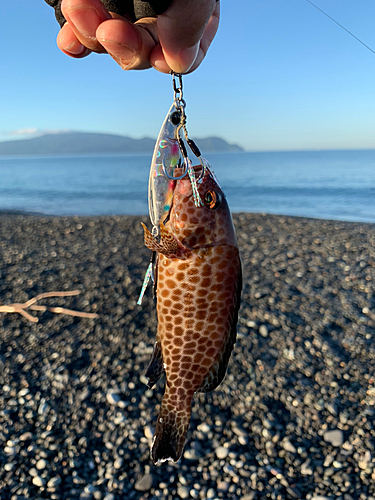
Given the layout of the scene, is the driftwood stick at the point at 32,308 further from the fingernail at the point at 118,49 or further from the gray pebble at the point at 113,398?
the fingernail at the point at 118,49

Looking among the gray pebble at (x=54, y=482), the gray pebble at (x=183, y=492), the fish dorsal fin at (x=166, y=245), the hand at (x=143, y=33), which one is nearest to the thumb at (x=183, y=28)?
the hand at (x=143, y=33)

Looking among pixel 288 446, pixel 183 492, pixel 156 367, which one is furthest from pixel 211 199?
→ pixel 288 446

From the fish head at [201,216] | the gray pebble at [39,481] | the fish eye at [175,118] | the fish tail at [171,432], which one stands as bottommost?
the gray pebble at [39,481]

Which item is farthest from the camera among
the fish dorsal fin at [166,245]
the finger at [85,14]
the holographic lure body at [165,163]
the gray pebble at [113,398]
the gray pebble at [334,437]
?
the gray pebble at [113,398]

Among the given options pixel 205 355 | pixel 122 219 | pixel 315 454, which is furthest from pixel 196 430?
pixel 122 219

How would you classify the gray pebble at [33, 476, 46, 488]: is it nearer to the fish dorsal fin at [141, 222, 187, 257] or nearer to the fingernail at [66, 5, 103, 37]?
the fish dorsal fin at [141, 222, 187, 257]

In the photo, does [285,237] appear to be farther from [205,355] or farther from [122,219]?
[205,355]

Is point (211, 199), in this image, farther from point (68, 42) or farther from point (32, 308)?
point (32, 308)

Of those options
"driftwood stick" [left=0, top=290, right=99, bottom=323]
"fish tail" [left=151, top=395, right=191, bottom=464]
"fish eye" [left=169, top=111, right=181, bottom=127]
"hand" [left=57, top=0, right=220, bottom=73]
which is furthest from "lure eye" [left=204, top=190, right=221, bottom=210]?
"driftwood stick" [left=0, top=290, right=99, bottom=323]
